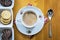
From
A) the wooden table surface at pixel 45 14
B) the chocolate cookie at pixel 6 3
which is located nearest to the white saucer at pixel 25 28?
the wooden table surface at pixel 45 14

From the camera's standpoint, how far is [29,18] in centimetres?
157

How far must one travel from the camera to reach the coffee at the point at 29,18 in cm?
158

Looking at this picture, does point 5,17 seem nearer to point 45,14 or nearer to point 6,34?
point 6,34

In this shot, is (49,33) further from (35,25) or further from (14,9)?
(14,9)

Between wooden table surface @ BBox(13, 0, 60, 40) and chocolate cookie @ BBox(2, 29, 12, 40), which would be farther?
wooden table surface @ BBox(13, 0, 60, 40)

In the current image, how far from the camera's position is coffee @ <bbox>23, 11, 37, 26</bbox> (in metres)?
1.58

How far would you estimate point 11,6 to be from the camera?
4.85 ft

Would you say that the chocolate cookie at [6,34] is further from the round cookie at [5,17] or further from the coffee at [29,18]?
the coffee at [29,18]

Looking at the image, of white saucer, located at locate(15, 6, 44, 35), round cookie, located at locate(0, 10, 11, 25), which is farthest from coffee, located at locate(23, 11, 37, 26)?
round cookie, located at locate(0, 10, 11, 25)

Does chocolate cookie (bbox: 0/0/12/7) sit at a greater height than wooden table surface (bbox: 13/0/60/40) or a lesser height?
greater

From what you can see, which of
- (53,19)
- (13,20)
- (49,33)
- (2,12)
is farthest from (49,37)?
(2,12)

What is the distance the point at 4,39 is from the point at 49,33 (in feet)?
1.33

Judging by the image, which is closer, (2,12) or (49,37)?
(2,12)

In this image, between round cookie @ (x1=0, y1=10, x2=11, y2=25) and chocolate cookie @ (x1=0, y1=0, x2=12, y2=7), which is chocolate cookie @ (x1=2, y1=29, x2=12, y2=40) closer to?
round cookie @ (x1=0, y1=10, x2=11, y2=25)
